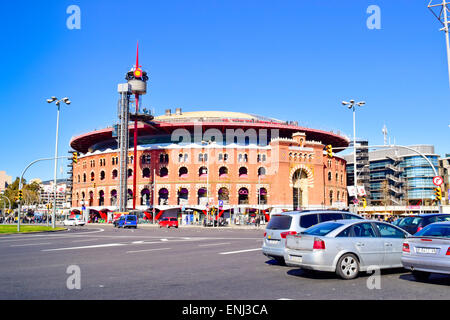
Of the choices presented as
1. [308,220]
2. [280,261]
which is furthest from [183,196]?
[308,220]

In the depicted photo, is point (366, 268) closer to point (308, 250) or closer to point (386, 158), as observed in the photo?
point (308, 250)

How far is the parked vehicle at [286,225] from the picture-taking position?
11.7m

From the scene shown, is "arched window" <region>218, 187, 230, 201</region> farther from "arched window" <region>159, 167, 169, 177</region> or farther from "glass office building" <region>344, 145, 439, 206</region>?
"glass office building" <region>344, 145, 439, 206</region>

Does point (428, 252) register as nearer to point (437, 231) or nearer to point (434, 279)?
point (437, 231)

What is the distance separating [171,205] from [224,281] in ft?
197

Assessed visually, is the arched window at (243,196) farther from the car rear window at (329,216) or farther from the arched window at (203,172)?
the car rear window at (329,216)

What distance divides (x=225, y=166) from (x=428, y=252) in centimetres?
5997

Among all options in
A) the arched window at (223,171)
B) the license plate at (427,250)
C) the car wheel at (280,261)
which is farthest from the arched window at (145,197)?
the license plate at (427,250)

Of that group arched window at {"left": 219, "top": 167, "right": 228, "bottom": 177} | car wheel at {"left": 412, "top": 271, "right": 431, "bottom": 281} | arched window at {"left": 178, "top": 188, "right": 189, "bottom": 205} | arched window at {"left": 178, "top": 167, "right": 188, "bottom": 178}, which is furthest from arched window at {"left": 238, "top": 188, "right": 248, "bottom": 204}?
car wheel at {"left": 412, "top": 271, "right": 431, "bottom": 281}

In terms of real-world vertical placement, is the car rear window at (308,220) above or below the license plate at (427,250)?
above

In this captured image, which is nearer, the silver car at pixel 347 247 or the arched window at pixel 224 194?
the silver car at pixel 347 247
